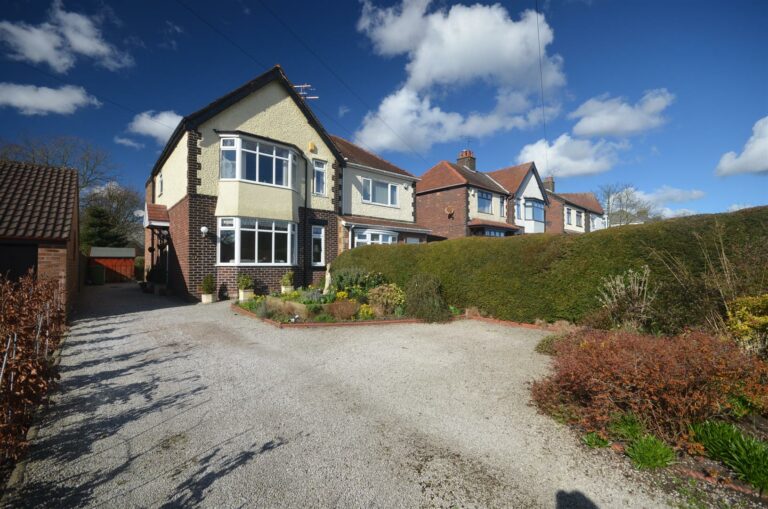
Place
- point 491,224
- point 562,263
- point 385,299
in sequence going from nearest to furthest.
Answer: point 562,263 < point 385,299 < point 491,224

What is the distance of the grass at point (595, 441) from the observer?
3.49 meters

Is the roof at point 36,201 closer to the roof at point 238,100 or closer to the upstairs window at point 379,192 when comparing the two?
the roof at point 238,100

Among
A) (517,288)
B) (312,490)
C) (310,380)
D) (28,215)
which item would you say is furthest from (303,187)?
(312,490)

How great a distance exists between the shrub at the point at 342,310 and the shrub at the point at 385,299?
0.87 metres

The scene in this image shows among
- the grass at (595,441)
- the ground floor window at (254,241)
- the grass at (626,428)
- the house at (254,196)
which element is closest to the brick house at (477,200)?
the house at (254,196)

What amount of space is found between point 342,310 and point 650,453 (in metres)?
7.51

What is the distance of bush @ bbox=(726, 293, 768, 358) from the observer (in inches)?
187

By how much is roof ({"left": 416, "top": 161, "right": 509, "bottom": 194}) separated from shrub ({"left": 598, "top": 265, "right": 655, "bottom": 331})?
17739mm

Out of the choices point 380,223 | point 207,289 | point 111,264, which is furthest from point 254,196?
point 111,264

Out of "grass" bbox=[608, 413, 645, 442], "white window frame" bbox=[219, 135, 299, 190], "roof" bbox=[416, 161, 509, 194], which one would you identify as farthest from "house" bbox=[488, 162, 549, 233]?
"grass" bbox=[608, 413, 645, 442]

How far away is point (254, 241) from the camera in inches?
557

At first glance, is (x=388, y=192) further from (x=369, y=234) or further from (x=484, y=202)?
(x=484, y=202)

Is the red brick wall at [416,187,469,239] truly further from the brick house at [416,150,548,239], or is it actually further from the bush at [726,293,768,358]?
the bush at [726,293,768,358]

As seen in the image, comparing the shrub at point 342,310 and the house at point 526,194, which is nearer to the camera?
the shrub at point 342,310
